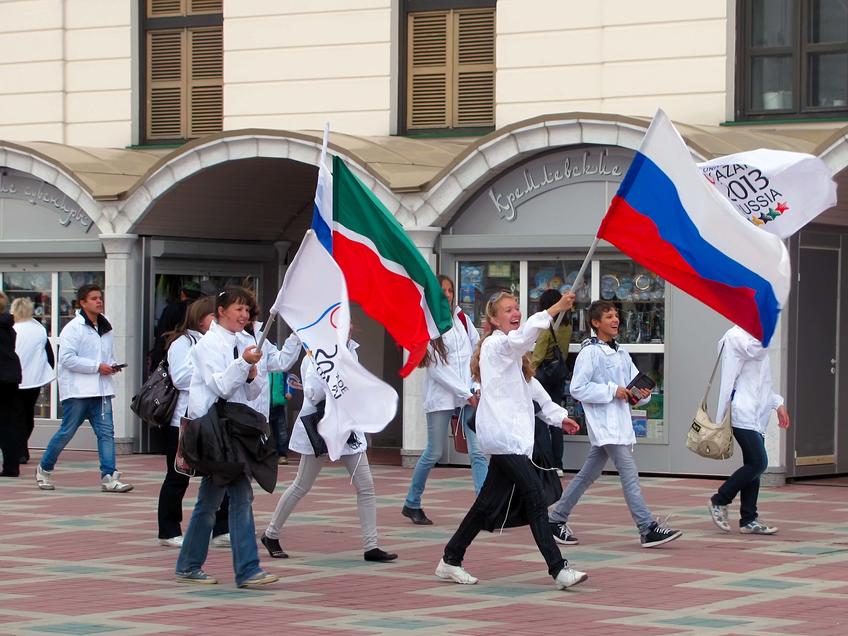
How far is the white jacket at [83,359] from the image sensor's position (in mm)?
15320

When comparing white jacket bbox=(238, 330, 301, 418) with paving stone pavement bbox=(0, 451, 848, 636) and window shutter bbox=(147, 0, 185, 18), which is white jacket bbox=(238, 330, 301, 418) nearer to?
paving stone pavement bbox=(0, 451, 848, 636)

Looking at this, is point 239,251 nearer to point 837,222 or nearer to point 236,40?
point 236,40

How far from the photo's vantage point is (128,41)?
71.5 ft

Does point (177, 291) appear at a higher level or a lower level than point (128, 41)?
lower

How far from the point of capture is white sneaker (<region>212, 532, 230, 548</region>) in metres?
11.7

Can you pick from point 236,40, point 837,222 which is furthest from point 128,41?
point 837,222

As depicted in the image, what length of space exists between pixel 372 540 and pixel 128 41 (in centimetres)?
1242

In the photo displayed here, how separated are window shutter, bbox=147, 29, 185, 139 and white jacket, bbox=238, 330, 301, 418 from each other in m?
10.4

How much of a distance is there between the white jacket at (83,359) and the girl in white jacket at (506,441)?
625 centimetres

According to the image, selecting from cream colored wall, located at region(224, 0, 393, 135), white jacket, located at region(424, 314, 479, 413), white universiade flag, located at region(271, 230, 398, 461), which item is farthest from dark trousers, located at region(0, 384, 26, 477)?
white universiade flag, located at region(271, 230, 398, 461)

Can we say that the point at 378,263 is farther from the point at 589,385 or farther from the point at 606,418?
the point at 606,418

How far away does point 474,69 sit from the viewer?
65.5ft

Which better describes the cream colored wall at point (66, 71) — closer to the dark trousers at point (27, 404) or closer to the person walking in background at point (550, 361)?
the dark trousers at point (27, 404)

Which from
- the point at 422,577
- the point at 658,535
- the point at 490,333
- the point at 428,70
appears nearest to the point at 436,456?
the point at 658,535
